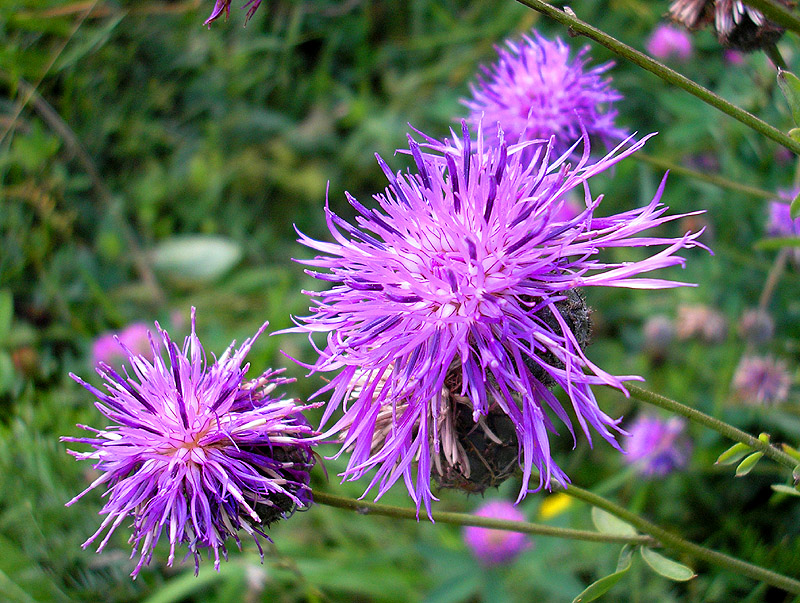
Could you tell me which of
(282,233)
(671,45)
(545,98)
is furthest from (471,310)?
(282,233)

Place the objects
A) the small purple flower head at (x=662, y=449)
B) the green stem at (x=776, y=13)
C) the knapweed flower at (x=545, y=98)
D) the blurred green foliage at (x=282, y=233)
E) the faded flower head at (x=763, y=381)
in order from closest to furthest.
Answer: the green stem at (x=776, y=13), the knapweed flower at (x=545, y=98), the blurred green foliage at (x=282, y=233), the faded flower head at (x=763, y=381), the small purple flower head at (x=662, y=449)

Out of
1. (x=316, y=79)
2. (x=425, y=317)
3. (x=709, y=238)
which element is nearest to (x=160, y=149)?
(x=316, y=79)

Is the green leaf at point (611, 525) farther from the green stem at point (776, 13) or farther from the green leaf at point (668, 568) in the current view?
the green stem at point (776, 13)

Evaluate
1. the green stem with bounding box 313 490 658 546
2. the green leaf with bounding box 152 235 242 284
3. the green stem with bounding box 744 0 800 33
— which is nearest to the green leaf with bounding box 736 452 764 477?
the green stem with bounding box 313 490 658 546

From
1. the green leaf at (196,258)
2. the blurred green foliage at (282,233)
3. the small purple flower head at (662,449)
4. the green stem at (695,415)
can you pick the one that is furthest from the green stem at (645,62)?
the green leaf at (196,258)

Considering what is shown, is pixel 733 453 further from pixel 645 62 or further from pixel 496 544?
pixel 496 544

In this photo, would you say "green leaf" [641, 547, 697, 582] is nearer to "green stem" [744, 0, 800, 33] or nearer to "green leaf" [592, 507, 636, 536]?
"green leaf" [592, 507, 636, 536]

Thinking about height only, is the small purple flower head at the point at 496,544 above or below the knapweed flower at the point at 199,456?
below
